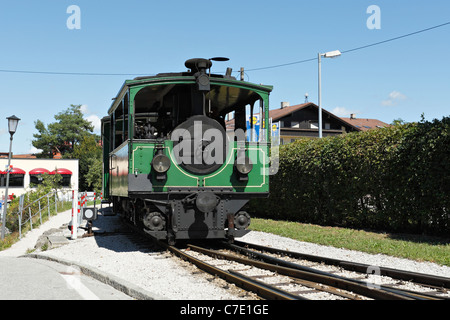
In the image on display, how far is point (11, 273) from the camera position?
7145 millimetres

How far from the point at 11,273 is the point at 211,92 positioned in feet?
16.8

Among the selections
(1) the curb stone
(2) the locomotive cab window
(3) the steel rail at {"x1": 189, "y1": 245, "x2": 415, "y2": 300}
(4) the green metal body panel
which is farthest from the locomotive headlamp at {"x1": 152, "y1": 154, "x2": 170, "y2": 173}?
(3) the steel rail at {"x1": 189, "y1": 245, "x2": 415, "y2": 300}

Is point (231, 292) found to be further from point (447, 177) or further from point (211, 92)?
point (447, 177)

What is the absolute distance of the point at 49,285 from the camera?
6180 millimetres

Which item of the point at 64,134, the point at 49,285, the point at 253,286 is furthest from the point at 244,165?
the point at 64,134

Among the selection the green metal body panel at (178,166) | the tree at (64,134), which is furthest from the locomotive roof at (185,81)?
the tree at (64,134)

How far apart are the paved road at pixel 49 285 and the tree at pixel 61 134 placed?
2688 inches

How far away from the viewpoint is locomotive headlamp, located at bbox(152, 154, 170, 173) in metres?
8.69

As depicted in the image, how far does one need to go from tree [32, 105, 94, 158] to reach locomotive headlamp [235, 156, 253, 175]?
222 ft

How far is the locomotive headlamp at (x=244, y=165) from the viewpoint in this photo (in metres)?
9.30

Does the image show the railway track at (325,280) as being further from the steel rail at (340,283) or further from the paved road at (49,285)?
the paved road at (49,285)
